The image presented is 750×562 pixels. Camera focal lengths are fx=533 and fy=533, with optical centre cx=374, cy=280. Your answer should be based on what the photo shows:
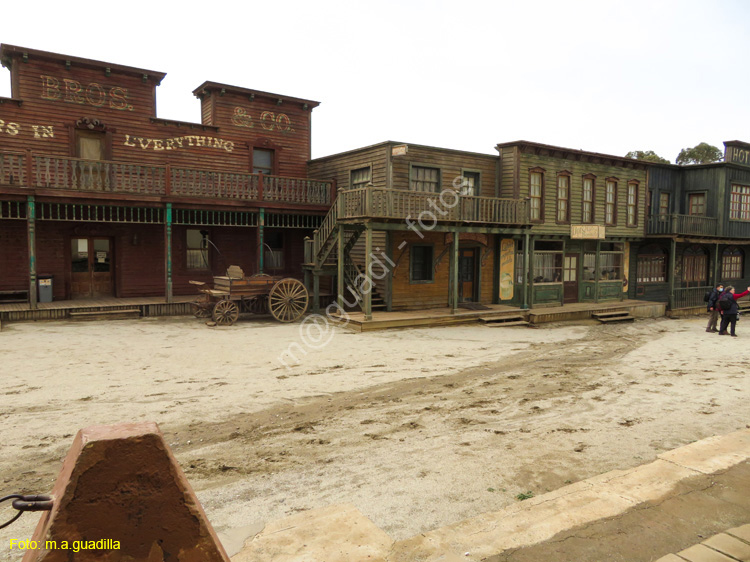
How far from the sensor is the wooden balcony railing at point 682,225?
2459 cm

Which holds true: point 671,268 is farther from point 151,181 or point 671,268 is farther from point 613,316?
point 151,181

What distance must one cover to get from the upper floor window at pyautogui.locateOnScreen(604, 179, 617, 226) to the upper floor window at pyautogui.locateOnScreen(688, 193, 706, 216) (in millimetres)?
6076

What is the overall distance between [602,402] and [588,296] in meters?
16.5

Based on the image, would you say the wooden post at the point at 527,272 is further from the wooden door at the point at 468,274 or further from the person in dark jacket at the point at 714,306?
the person in dark jacket at the point at 714,306

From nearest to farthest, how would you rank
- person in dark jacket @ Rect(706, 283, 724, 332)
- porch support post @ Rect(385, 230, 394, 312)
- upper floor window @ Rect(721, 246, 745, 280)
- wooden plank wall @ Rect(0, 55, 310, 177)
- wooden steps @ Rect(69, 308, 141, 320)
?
wooden steps @ Rect(69, 308, 141, 320), wooden plank wall @ Rect(0, 55, 310, 177), person in dark jacket @ Rect(706, 283, 724, 332), porch support post @ Rect(385, 230, 394, 312), upper floor window @ Rect(721, 246, 745, 280)

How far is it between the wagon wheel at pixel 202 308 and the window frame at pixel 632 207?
62.3 feet

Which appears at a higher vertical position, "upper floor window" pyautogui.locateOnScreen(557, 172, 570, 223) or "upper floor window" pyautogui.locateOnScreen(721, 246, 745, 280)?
"upper floor window" pyautogui.locateOnScreen(557, 172, 570, 223)

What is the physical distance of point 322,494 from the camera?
16.6 ft

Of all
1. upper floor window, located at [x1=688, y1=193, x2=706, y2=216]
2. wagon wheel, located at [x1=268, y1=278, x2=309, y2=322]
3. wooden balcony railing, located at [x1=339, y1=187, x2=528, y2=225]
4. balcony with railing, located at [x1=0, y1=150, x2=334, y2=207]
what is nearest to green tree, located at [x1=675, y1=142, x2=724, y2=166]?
upper floor window, located at [x1=688, y1=193, x2=706, y2=216]

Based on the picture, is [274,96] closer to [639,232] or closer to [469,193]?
[469,193]

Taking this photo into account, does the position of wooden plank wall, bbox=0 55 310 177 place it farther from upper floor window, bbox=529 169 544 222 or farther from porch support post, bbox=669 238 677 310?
porch support post, bbox=669 238 677 310

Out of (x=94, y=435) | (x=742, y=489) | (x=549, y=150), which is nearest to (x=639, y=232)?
(x=549, y=150)

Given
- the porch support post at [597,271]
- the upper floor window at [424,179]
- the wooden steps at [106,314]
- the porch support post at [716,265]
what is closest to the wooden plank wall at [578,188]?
the porch support post at [597,271]

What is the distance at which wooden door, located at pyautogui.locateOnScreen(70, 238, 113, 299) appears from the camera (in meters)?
18.3
